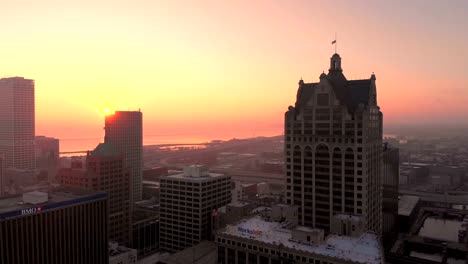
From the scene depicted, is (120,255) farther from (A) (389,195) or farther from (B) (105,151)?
(A) (389,195)

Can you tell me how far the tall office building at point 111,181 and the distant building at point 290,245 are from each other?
6878cm

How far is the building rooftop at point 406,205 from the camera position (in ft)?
501

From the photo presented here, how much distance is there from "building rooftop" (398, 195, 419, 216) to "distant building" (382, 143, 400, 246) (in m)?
8.10

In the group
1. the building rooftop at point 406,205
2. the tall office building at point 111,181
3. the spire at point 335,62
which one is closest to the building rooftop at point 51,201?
the tall office building at point 111,181

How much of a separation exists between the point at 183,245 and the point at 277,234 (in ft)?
190

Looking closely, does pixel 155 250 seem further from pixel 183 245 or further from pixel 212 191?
pixel 212 191

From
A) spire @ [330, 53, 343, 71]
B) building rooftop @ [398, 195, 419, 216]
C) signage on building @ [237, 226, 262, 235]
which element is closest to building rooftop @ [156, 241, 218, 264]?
signage on building @ [237, 226, 262, 235]

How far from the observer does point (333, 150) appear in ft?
299

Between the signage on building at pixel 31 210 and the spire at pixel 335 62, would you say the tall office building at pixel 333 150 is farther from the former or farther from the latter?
the signage on building at pixel 31 210

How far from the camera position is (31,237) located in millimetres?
75875

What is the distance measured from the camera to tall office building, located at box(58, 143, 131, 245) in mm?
131000

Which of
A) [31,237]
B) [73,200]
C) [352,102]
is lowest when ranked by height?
[31,237]

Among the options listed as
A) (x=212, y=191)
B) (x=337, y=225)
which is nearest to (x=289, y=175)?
(x=337, y=225)

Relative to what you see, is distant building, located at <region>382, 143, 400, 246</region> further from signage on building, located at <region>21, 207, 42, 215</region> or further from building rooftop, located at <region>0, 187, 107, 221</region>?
signage on building, located at <region>21, 207, 42, 215</region>
